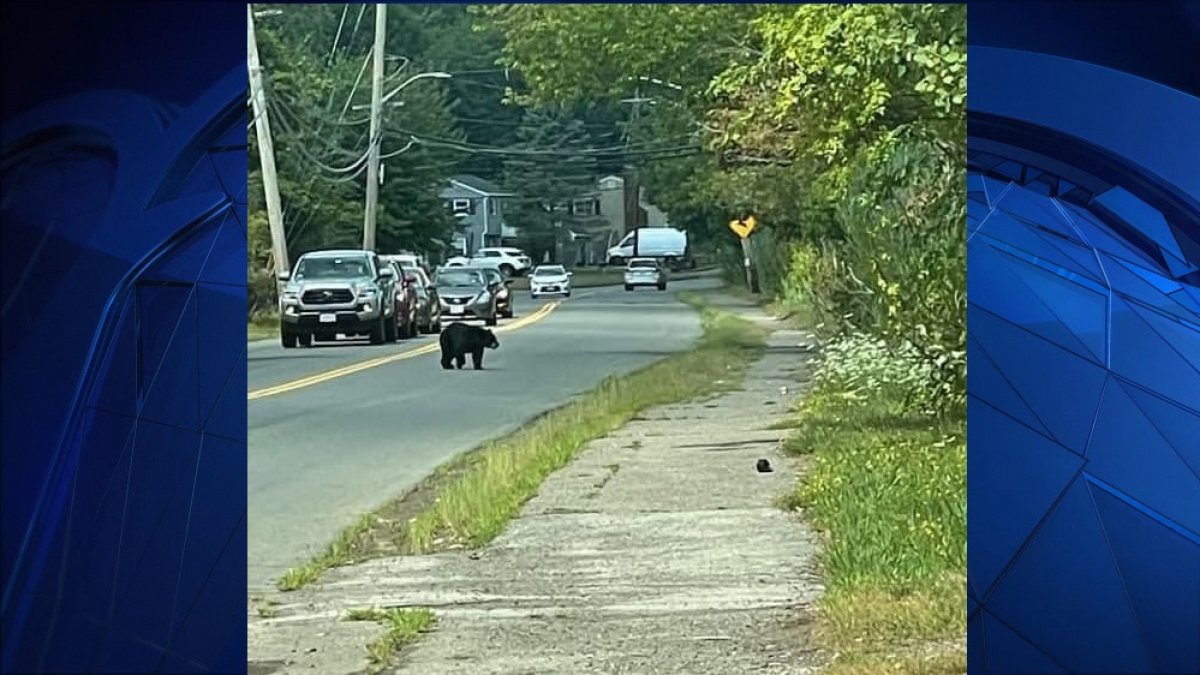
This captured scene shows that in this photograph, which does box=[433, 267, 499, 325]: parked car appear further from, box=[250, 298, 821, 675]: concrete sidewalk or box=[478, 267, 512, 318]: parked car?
box=[250, 298, 821, 675]: concrete sidewalk

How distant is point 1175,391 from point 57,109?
370 centimetres

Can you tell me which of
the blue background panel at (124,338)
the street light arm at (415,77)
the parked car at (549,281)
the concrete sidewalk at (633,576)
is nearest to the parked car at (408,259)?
the parked car at (549,281)

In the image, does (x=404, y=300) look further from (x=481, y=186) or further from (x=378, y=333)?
(x=481, y=186)

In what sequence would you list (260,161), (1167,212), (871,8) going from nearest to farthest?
(1167,212) → (871,8) → (260,161)

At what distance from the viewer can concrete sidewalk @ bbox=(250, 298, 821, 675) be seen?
6.04m

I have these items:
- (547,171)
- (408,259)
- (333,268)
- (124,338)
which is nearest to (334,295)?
(333,268)

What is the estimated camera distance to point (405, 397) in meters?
6.65

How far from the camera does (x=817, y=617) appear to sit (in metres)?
6.20

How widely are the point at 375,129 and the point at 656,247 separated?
132 centimetres

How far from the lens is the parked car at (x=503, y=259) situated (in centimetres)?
643

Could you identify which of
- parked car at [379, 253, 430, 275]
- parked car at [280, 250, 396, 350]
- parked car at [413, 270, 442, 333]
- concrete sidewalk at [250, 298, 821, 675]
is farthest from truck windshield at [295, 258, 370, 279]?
concrete sidewalk at [250, 298, 821, 675]

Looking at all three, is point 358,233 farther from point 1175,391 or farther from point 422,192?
point 1175,391

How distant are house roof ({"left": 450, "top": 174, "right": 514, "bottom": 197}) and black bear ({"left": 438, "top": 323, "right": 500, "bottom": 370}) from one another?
22.6 inches

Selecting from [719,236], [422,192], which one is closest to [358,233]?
[422,192]
